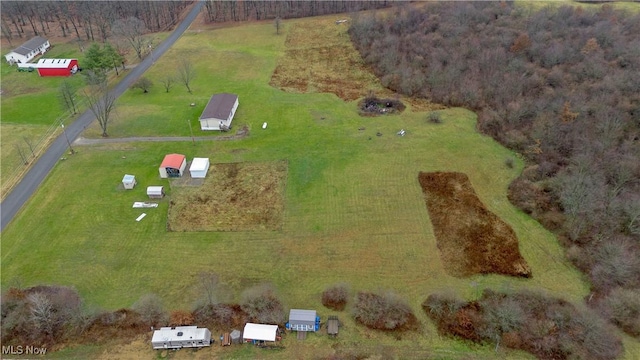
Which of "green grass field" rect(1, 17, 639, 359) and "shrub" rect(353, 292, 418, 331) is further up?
"green grass field" rect(1, 17, 639, 359)

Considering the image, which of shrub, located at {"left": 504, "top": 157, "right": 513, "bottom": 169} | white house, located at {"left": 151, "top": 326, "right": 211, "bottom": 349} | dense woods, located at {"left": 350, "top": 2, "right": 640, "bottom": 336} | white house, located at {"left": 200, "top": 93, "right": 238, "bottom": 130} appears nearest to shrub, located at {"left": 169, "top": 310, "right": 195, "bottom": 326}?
white house, located at {"left": 151, "top": 326, "right": 211, "bottom": 349}

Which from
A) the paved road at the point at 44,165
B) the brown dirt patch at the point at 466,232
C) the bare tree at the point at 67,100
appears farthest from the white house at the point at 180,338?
the bare tree at the point at 67,100

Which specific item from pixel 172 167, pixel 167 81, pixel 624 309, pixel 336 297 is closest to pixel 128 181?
pixel 172 167

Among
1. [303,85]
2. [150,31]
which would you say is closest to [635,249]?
[303,85]

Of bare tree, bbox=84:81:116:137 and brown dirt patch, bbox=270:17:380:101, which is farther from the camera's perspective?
brown dirt patch, bbox=270:17:380:101

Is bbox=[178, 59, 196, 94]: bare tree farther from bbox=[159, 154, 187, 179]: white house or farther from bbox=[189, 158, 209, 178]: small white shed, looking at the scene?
bbox=[189, 158, 209, 178]: small white shed

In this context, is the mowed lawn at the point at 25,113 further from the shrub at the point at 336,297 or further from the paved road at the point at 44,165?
the shrub at the point at 336,297
